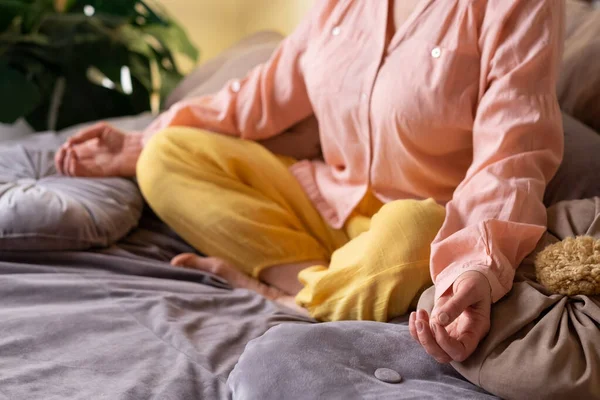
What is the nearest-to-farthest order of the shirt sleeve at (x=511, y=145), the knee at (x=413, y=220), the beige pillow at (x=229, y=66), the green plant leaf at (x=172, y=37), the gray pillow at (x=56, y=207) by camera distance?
the shirt sleeve at (x=511, y=145), the knee at (x=413, y=220), the gray pillow at (x=56, y=207), the beige pillow at (x=229, y=66), the green plant leaf at (x=172, y=37)

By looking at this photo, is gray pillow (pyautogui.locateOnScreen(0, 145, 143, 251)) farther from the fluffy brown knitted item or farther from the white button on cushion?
the fluffy brown knitted item

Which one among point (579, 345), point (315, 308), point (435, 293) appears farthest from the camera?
point (315, 308)

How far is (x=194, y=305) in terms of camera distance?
105 centimetres

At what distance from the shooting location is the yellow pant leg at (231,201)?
118 cm

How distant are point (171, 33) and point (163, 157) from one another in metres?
1.01

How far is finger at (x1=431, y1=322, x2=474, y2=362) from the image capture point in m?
0.78

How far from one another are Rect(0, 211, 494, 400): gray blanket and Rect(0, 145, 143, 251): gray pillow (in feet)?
0.09

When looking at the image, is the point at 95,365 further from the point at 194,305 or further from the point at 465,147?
the point at 465,147

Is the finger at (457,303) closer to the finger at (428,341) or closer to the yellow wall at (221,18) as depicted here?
the finger at (428,341)

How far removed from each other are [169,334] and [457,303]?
37 cm

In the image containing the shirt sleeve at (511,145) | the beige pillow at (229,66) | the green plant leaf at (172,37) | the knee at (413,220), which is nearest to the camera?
the shirt sleeve at (511,145)

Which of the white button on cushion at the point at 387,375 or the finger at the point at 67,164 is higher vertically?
the finger at the point at 67,164

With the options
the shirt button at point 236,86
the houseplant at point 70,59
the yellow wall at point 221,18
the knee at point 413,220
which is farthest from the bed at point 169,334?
the yellow wall at point 221,18

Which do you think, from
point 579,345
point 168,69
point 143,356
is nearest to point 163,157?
point 143,356
